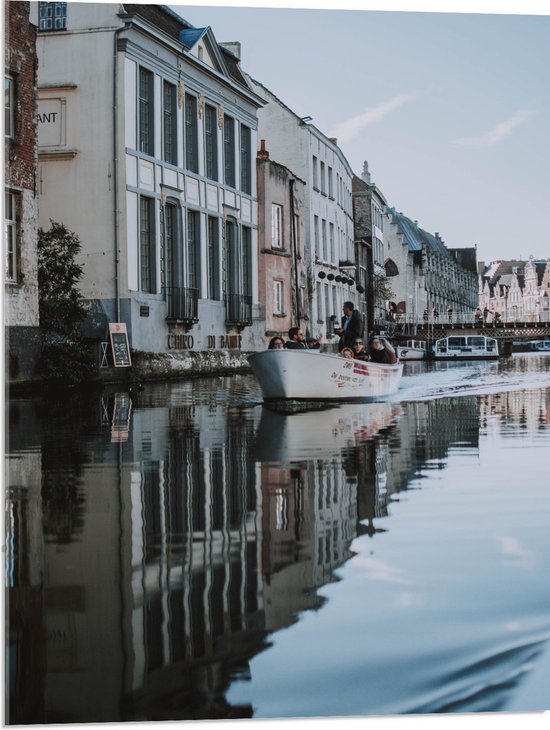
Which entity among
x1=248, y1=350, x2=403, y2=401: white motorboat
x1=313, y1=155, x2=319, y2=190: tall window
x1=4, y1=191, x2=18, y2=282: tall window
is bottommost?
x1=248, y1=350, x2=403, y2=401: white motorboat

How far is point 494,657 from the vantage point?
331cm

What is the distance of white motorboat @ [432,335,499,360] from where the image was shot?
61.1 meters

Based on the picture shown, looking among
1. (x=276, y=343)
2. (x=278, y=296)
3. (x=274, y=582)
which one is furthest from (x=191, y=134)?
(x=274, y=582)

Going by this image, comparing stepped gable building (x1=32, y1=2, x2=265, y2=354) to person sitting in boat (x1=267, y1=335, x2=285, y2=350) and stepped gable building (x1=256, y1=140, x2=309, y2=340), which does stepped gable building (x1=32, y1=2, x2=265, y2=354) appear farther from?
stepped gable building (x1=256, y1=140, x2=309, y2=340)

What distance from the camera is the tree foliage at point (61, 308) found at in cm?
1833

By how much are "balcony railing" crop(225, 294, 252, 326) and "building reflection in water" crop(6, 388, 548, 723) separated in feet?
41.8

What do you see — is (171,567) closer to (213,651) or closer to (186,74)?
(213,651)

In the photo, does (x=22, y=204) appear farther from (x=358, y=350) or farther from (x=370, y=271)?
(x=370, y=271)

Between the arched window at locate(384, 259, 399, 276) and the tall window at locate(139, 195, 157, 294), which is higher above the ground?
the arched window at locate(384, 259, 399, 276)

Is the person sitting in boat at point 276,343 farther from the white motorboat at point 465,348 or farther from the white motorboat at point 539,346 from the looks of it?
the white motorboat at point 539,346

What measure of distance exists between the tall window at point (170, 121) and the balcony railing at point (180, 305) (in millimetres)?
2610

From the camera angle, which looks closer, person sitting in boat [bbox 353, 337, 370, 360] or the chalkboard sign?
person sitting in boat [bbox 353, 337, 370, 360]

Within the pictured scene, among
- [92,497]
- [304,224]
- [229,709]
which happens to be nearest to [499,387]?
[304,224]

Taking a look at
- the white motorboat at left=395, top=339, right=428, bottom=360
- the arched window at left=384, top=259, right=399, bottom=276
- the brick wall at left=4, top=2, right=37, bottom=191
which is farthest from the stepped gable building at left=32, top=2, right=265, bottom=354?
the white motorboat at left=395, top=339, right=428, bottom=360
